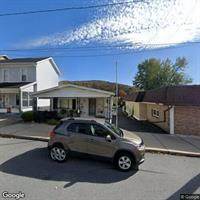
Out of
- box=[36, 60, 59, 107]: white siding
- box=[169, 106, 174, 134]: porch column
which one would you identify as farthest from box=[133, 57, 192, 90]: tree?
box=[169, 106, 174, 134]: porch column

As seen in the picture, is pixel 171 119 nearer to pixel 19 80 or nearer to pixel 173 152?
pixel 173 152

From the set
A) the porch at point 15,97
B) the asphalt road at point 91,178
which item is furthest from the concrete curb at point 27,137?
the porch at point 15,97

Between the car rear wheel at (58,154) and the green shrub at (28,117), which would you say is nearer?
the car rear wheel at (58,154)

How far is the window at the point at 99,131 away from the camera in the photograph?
9.33 metres

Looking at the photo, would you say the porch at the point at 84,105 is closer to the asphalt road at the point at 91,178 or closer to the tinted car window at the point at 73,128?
the asphalt road at the point at 91,178

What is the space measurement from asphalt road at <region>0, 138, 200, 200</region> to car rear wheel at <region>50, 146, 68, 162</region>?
0.73 ft

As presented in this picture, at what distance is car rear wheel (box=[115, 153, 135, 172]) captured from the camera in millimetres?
8852

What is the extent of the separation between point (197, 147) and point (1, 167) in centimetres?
949

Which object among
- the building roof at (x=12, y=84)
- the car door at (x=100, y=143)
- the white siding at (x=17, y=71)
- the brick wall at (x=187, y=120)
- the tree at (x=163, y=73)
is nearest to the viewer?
the car door at (x=100, y=143)

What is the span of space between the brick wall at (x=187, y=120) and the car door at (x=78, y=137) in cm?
1056

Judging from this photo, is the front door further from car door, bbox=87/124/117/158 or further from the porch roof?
car door, bbox=87/124/117/158

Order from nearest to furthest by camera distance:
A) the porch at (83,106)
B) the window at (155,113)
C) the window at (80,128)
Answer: the window at (80,128) → the window at (155,113) → the porch at (83,106)

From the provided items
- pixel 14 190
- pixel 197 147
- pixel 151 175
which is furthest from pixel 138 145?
pixel 197 147

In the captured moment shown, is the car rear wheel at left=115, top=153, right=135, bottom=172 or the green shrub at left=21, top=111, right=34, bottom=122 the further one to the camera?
the green shrub at left=21, top=111, right=34, bottom=122
